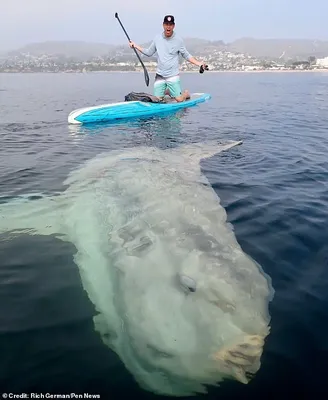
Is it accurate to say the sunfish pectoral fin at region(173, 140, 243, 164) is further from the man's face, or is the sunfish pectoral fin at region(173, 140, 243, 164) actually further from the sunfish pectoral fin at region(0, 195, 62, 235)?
the man's face

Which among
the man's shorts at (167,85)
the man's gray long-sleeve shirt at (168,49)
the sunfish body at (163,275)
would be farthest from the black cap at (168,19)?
the sunfish body at (163,275)

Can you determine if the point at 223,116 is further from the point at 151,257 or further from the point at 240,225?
the point at 151,257

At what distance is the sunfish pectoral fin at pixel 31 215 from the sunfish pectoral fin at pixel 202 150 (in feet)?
13.6

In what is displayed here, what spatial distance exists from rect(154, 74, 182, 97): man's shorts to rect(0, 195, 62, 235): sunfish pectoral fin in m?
14.4

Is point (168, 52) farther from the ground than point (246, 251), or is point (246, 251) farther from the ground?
point (168, 52)

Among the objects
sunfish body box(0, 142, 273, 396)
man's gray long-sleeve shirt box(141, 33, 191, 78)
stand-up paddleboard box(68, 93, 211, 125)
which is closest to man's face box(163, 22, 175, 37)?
man's gray long-sleeve shirt box(141, 33, 191, 78)

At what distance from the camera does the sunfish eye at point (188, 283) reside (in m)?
3.96

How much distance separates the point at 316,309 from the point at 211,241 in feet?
4.73

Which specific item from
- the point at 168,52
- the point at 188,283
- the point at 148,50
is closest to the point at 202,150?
the point at 188,283

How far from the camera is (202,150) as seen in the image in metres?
11.4

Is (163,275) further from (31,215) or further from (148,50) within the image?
(148,50)

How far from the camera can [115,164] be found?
902 cm

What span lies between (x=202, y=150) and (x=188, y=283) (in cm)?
774

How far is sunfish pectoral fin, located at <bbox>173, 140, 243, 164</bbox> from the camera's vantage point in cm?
1041
